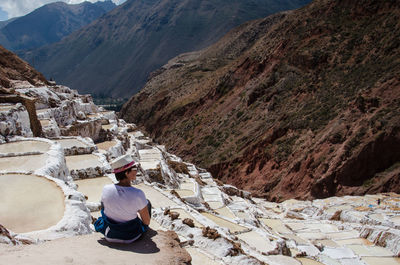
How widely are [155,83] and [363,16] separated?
165 feet

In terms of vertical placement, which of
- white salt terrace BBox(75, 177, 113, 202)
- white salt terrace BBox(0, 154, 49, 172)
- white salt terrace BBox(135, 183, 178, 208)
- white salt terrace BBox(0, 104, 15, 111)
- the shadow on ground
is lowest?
white salt terrace BBox(135, 183, 178, 208)

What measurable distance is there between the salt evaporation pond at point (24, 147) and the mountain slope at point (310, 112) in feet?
64.8

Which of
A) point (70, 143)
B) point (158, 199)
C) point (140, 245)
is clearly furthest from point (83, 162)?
point (140, 245)

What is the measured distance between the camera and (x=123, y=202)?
428 cm

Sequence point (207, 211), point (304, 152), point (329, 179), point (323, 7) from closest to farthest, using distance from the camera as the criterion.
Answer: point (207, 211) → point (329, 179) → point (304, 152) → point (323, 7)

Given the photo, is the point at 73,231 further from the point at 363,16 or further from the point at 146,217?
the point at 363,16

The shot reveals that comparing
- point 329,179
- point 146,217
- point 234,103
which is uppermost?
point 146,217

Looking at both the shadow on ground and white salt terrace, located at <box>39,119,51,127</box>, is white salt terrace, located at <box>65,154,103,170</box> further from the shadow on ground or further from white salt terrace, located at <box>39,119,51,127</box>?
the shadow on ground

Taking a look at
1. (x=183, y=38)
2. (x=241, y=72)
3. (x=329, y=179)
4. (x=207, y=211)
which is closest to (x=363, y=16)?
(x=241, y=72)

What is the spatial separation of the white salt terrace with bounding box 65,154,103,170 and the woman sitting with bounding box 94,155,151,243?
6.51 metres

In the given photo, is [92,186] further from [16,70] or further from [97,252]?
[16,70]

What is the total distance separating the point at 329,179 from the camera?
25.2 m

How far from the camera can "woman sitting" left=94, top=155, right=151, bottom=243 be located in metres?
4.25

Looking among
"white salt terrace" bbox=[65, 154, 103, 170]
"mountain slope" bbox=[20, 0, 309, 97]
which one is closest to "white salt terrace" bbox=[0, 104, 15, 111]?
"white salt terrace" bbox=[65, 154, 103, 170]
